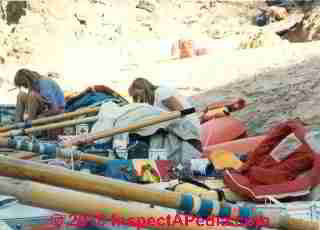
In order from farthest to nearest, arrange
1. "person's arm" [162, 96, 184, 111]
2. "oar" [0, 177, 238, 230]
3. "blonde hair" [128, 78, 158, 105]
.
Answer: "blonde hair" [128, 78, 158, 105] < "person's arm" [162, 96, 184, 111] < "oar" [0, 177, 238, 230]

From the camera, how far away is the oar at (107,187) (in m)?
1.64

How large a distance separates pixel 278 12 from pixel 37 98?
41.7 feet

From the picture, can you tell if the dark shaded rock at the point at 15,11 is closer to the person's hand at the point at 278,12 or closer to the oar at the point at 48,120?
the person's hand at the point at 278,12

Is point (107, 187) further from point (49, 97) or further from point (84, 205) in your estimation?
point (49, 97)

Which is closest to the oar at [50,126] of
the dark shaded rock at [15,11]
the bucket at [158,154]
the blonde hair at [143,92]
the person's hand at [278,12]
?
the blonde hair at [143,92]

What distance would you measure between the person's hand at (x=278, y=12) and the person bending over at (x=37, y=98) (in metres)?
12.3

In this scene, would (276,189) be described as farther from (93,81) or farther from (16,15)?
(16,15)

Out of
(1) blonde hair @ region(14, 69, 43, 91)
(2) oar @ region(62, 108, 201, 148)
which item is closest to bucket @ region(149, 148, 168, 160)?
(2) oar @ region(62, 108, 201, 148)

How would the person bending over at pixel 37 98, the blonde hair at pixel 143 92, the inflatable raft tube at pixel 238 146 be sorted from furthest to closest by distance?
the person bending over at pixel 37 98 → the blonde hair at pixel 143 92 → the inflatable raft tube at pixel 238 146

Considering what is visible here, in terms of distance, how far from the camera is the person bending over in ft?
17.8

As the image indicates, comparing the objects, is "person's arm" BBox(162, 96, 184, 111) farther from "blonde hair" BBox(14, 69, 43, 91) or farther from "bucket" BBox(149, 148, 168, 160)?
"blonde hair" BBox(14, 69, 43, 91)

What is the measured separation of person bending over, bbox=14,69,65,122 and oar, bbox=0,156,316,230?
366cm

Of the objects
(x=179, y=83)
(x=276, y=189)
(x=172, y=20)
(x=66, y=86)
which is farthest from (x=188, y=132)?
(x=172, y=20)

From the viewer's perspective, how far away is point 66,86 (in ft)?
31.9
